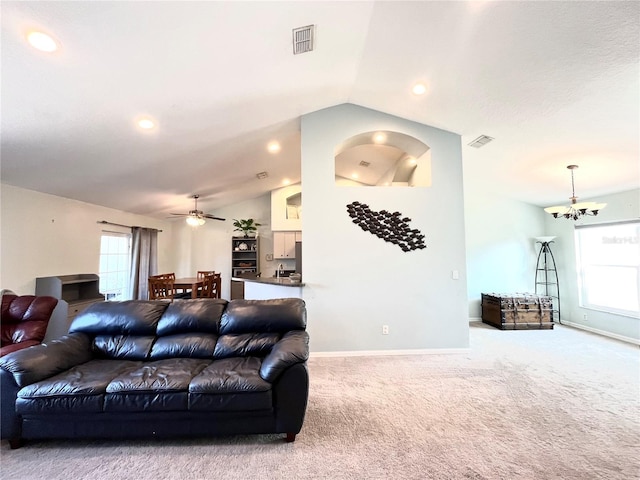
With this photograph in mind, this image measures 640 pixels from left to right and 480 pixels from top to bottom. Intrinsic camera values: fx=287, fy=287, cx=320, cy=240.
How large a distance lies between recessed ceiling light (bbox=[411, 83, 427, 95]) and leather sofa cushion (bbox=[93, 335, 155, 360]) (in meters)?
3.92

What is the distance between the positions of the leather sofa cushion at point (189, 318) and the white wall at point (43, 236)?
2661mm

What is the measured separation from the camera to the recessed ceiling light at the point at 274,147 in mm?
4779

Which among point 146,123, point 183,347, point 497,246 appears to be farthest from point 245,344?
point 497,246

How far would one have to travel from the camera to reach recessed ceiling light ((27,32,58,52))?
→ 6.52 feet

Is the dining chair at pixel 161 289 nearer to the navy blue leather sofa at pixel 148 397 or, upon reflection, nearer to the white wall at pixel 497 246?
the navy blue leather sofa at pixel 148 397

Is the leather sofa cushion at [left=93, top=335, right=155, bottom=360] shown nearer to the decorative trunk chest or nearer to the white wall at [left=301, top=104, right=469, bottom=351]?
the white wall at [left=301, top=104, right=469, bottom=351]

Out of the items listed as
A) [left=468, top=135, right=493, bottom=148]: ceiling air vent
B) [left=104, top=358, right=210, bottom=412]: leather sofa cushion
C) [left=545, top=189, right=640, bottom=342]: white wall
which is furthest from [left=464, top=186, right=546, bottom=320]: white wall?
[left=104, top=358, right=210, bottom=412]: leather sofa cushion

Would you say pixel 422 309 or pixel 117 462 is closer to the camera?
pixel 117 462

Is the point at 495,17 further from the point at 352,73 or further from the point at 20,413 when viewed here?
the point at 20,413

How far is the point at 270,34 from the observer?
8.18 ft

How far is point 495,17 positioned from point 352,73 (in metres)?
1.48

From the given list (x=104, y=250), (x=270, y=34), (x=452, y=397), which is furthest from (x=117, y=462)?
(x=104, y=250)

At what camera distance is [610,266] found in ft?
16.2

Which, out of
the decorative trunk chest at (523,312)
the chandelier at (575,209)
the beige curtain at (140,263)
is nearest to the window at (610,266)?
the decorative trunk chest at (523,312)
